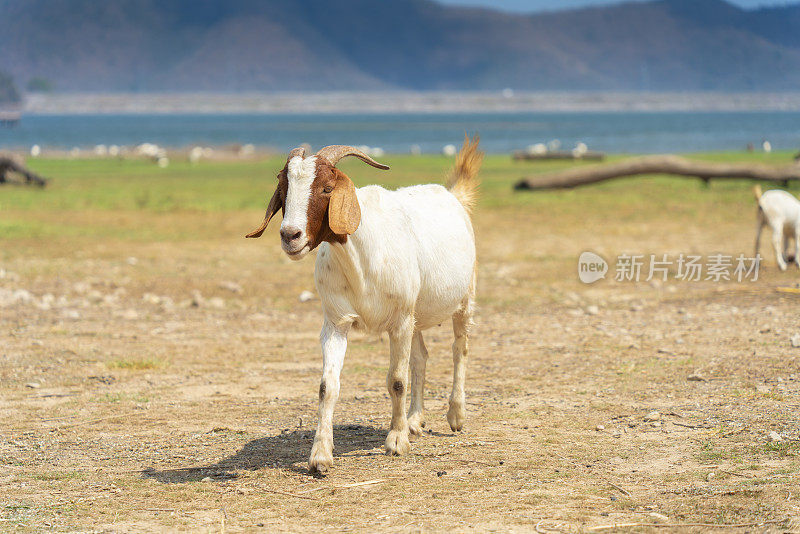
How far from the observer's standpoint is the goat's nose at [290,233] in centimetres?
647

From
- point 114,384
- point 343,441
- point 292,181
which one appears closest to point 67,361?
point 114,384

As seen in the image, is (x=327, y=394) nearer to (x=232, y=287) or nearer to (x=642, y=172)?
(x=232, y=287)

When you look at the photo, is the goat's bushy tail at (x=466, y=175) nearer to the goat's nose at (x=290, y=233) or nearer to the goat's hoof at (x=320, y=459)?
the goat's nose at (x=290, y=233)

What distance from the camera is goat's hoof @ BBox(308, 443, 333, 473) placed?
6855 millimetres

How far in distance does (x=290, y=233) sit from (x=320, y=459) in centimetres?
160

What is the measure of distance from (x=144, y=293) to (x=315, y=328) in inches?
144

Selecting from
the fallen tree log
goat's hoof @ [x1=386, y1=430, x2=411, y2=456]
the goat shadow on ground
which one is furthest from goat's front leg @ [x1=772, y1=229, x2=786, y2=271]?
the fallen tree log

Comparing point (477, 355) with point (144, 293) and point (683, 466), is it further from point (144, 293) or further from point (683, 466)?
point (144, 293)

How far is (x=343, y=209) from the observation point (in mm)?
6750

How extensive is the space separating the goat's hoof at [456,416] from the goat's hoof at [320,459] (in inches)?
58.9

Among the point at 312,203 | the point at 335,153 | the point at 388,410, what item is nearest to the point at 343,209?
the point at 312,203

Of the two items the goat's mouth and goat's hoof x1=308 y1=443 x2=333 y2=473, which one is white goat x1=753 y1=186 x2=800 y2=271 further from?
the goat's mouth

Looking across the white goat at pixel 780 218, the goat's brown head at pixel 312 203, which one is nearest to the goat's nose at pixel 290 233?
the goat's brown head at pixel 312 203

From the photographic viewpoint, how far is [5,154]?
32688mm
